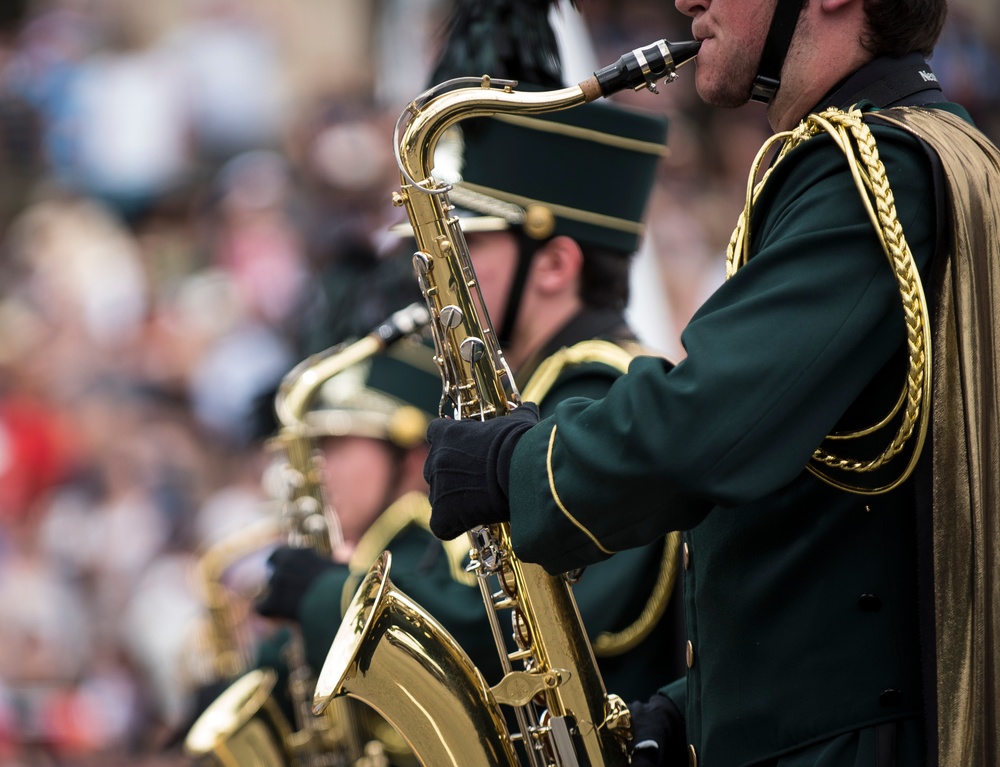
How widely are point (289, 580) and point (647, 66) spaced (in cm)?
229

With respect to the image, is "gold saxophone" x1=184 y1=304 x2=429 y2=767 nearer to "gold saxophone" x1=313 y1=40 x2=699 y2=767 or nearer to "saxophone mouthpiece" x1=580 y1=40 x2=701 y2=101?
"gold saxophone" x1=313 y1=40 x2=699 y2=767

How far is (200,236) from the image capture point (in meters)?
11.7

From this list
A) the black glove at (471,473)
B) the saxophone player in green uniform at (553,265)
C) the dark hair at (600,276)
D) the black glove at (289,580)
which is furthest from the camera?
the black glove at (289,580)

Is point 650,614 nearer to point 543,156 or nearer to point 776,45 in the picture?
point 543,156

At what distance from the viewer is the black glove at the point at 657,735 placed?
286 cm

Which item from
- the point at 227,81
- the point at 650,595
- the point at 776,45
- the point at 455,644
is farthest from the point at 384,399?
the point at 227,81

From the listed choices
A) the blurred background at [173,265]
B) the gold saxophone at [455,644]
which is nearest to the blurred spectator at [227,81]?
the blurred background at [173,265]

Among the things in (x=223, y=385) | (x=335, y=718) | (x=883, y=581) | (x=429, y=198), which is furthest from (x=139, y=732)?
(x=883, y=581)

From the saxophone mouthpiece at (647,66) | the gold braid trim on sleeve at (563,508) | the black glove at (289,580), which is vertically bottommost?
the gold braid trim on sleeve at (563,508)

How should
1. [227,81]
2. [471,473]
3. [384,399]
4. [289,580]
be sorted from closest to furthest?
[471,473] → [289,580] → [384,399] → [227,81]

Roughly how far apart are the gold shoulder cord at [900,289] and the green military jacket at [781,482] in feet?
0.09

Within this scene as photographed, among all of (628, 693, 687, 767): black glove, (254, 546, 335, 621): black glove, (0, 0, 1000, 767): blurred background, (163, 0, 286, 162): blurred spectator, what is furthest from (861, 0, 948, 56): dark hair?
(163, 0, 286, 162): blurred spectator

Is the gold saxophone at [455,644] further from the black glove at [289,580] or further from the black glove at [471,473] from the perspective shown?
the black glove at [289,580]

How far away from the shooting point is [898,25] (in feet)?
8.45
